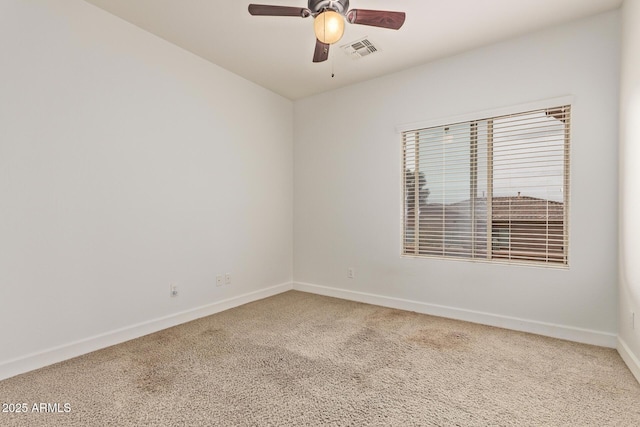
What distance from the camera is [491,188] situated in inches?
128

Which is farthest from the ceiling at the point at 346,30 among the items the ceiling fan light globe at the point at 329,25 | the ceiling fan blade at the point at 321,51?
the ceiling fan light globe at the point at 329,25

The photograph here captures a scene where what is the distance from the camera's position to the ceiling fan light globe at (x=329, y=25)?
202 cm

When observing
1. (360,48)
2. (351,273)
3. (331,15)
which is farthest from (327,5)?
(351,273)

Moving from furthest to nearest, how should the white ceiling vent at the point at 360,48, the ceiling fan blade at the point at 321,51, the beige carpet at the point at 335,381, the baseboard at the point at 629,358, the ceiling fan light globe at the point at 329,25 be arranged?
the white ceiling vent at the point at 360,48
the ceiling fan blade at the point at 321,51
the baseboard at the point at 629,358
the ceiling fan light globe at the point at 329,25
the beige carpet at the point at 335,381

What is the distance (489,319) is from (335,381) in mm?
1919

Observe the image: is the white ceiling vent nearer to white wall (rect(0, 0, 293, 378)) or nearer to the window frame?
the window frame

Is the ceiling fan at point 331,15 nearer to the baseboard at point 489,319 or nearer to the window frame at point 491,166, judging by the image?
the window frame at point 491,166

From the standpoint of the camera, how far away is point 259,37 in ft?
10.00

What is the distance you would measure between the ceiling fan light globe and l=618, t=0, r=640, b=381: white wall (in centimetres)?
204

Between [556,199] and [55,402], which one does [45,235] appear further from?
[556,199]

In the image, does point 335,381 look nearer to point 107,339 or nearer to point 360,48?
point 107,339

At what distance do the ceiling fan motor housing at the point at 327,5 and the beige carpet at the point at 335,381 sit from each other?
2453 mm

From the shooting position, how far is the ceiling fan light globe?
6.63ft

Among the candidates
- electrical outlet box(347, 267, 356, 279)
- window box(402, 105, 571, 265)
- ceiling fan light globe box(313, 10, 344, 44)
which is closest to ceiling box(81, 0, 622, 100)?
ceiling fan light globe box(313, 10, 344, 44)
